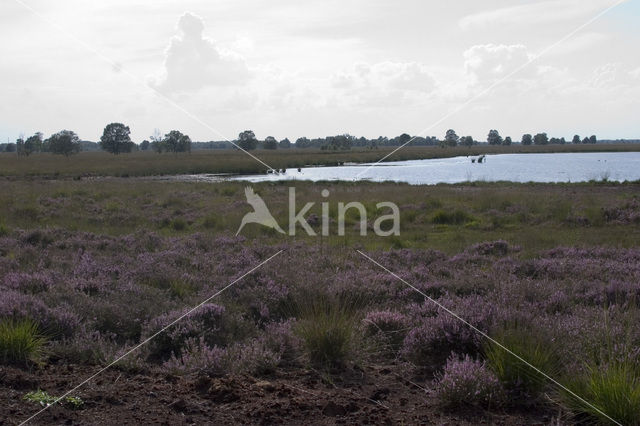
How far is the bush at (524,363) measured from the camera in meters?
5.09

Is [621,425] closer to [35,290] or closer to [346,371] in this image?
[346,371]

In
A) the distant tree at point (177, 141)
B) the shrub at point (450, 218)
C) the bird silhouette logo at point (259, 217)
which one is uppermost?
the distant tree at point (177, 141)

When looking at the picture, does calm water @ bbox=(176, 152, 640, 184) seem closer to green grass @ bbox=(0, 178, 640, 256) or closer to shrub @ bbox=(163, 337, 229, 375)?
green grass @ bbox=(0, 178, 640, 256)

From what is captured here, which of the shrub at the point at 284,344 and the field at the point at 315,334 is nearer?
the field at the point at 315,334

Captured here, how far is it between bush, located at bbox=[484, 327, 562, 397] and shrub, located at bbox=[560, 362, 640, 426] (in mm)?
299

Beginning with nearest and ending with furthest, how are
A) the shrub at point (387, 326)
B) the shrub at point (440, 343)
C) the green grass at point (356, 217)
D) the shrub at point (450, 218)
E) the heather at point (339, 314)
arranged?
the heather at point (339, 314), the shrub at point (440, 343), the shrub at point (387, 326), the green grass at point (356, 217), the shrub at point (450, 218)

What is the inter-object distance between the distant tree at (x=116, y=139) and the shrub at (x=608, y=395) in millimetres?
131697

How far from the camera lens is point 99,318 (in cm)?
738

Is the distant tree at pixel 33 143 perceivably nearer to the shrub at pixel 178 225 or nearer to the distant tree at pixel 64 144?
the distant tree at pixel 64 144

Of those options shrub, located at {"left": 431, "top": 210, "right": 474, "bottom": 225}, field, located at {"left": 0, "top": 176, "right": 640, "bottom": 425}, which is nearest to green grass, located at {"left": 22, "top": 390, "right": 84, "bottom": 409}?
field, located at {"left": 0, "top": 176, "right": 640, "bottom": 425}

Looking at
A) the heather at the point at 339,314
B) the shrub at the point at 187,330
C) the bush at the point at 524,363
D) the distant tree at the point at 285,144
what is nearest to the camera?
the bush at the point at 524,363

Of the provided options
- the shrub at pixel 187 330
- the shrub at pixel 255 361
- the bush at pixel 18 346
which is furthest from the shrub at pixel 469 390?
the bush at pixel 18 346

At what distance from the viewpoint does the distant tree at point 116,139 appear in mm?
126900

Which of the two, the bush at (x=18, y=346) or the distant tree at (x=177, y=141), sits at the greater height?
the distant tree at (x=177, y=141)
